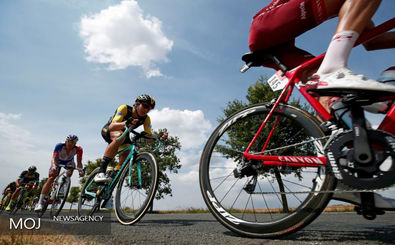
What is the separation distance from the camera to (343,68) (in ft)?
6.15

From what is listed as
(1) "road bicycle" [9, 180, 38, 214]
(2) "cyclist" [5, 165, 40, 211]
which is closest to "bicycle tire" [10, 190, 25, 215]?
(1) "road bicycle" [9, 180, 38, 214]

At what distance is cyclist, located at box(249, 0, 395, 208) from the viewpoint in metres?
1.82

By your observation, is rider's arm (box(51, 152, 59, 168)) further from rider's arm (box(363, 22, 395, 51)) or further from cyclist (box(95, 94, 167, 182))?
rider's arm (box(363, 22, 395, 51))

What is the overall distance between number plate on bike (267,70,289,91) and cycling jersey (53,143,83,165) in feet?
26.8

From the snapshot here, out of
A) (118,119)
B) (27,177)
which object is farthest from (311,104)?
(27,177)

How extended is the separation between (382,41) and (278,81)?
40.6 inches

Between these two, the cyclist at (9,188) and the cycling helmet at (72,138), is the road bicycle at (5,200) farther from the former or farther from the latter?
the cycling helmet at (72,138)

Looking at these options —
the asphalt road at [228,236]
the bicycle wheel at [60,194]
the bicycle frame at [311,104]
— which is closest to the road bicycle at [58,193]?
the bicycle wheel at [60,194]

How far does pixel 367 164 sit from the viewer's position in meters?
1.73

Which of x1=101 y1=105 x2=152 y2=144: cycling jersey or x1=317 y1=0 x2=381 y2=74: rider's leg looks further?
x1=101 y1=105 x2=152 y2=144: cycling jersey

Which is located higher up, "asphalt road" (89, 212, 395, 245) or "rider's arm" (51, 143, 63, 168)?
"rider's arm" (51, 143, 63, 168)

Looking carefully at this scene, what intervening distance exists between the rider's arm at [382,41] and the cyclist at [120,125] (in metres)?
3.94

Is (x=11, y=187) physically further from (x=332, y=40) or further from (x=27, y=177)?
(x=332, y=40)

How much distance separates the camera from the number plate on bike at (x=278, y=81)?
7.39 ft
